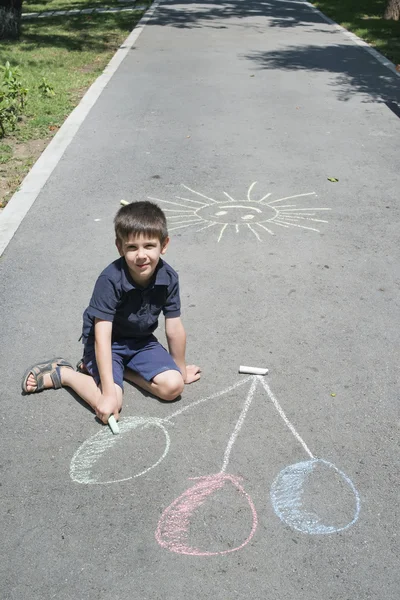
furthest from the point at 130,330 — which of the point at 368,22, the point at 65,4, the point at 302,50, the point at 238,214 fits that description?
the point at 65,4

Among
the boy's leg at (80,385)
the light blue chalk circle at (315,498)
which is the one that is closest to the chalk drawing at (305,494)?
the light blue chalk circle at (315,498)

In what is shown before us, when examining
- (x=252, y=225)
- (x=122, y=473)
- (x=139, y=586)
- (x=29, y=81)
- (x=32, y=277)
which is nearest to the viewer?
(x=139, y=586)

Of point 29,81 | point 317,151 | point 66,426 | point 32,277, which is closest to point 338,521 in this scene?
point 66,426

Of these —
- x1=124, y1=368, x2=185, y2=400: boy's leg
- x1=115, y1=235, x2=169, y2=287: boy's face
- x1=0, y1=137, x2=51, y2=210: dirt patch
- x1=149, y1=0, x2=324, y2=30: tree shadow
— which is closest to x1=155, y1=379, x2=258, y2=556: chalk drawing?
x1=124, y1=368, x2=185, y2=400: boy's leg

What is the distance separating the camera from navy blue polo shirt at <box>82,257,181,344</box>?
344 centimetres

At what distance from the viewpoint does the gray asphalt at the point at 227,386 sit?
8.75 feet

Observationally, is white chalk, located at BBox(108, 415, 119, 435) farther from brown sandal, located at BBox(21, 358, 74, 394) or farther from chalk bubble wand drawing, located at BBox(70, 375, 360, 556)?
brown sandal, located at BBox(21, 358, 74, 394)

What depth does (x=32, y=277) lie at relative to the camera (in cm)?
491

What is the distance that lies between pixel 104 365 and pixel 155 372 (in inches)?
11.4

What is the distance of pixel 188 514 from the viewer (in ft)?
9.43

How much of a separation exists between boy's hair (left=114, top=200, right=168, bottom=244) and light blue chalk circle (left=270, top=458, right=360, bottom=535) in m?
1.23

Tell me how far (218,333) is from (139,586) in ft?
6.21

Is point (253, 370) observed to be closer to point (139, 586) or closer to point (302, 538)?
point (302, 538)

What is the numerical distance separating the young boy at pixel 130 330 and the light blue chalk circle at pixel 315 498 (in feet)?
2.50
